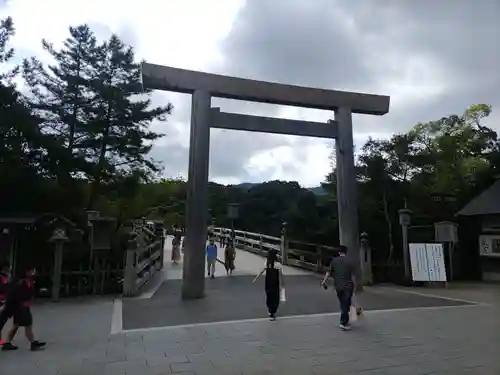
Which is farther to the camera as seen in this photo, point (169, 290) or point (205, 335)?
point (169, 290)

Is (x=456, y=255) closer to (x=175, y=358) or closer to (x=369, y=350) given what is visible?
(x=369, y=350)

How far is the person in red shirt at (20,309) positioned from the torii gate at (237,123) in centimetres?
454

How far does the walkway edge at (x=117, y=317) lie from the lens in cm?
694

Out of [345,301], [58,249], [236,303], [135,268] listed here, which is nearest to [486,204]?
[236,303]

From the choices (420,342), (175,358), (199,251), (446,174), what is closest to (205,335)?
(175,358)

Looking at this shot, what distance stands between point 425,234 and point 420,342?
11.3 meters

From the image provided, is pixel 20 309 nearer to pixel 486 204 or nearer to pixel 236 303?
pixel 236 303

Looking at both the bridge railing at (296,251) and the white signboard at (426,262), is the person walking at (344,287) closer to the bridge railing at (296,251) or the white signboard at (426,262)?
the bridge railing at (296,251)

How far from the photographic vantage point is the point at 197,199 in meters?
10.4

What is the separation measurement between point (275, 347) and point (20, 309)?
12.3ft

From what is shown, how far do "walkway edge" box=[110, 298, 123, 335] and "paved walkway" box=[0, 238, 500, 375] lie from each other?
0.14 metres

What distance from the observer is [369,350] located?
555cm

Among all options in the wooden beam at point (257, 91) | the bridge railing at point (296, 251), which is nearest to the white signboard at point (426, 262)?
the bridge railing at point (296, 251)

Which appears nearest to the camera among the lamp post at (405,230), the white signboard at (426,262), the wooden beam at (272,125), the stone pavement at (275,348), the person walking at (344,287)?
the stone pavement at (275,348)
